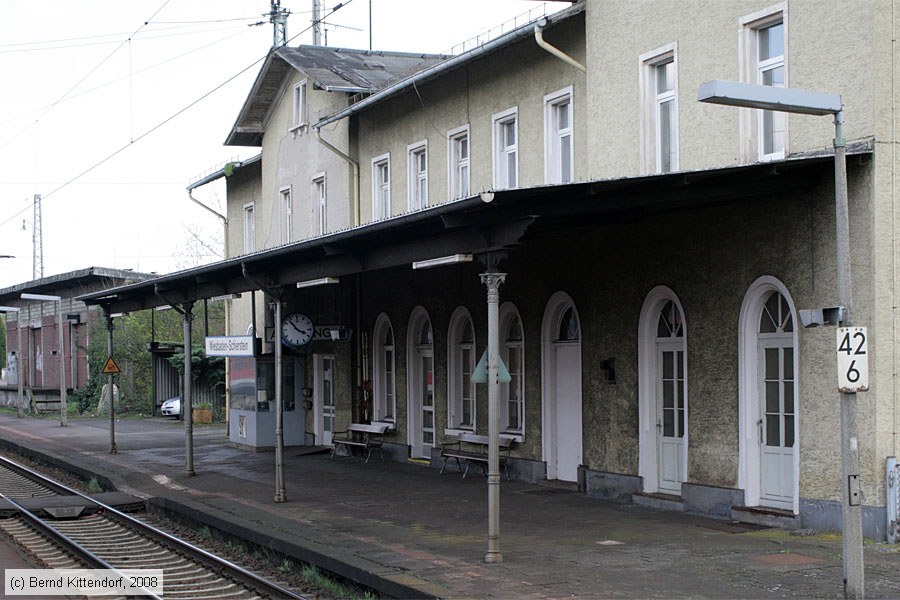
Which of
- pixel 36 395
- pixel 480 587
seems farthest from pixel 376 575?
pixel 36 395

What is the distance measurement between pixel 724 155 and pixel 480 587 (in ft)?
19.3

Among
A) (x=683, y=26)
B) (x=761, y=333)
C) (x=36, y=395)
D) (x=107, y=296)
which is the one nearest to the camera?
(x=761, y=333)

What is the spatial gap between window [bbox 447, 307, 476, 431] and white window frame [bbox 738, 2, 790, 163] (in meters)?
7.77

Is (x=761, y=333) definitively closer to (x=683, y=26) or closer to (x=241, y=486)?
(x=683, y=26)

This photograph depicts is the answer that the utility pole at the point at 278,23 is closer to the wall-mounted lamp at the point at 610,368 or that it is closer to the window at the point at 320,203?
the window at the point at 320,203

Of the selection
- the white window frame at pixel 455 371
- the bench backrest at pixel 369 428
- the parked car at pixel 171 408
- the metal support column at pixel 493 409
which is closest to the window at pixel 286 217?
the bench backrest at pixel 369 428

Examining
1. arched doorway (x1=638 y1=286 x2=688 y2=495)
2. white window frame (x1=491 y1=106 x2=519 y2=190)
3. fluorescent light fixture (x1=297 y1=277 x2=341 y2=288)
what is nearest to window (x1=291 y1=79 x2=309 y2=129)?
white window frame (x1=491 y1=106 x2=519 y2=190)

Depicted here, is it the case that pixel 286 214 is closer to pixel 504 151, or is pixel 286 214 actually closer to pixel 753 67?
pixel 504 151

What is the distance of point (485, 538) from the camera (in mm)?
12258

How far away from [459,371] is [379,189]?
175 inches

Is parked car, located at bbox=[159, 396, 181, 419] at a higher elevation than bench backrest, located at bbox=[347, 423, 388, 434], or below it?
below

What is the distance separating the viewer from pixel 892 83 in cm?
1139

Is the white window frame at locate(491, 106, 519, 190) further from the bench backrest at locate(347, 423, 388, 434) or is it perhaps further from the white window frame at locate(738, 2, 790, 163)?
the bench backrest at locate(347, 423, 388, 434)

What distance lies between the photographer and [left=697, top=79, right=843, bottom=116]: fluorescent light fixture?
27.6ft
